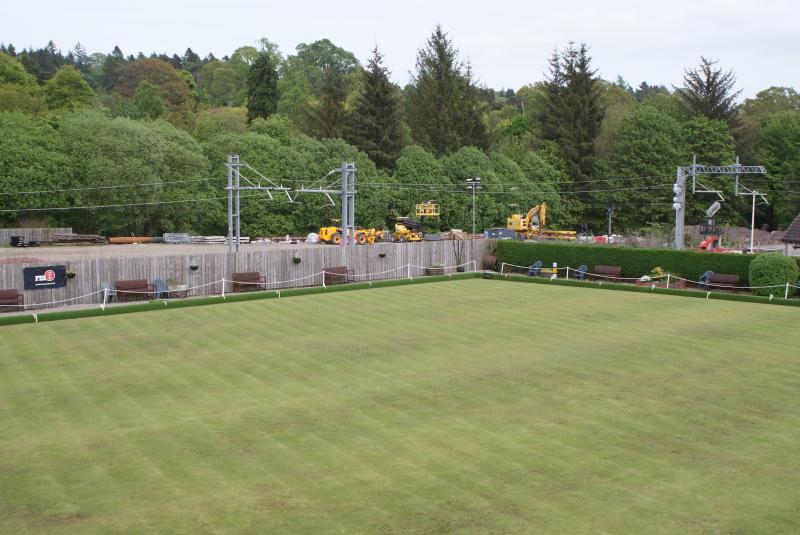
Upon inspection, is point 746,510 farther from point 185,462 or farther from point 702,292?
point 702,292

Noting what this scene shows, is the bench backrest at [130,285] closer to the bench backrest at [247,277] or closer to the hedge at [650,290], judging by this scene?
the bench backrest at [247,277]

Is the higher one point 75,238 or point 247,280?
point 75,238

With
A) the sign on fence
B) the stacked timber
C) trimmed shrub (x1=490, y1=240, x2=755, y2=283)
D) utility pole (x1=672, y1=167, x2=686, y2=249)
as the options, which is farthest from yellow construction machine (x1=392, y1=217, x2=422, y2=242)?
the sign on fence

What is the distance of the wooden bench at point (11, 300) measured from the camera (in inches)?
1109

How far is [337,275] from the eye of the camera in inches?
1476

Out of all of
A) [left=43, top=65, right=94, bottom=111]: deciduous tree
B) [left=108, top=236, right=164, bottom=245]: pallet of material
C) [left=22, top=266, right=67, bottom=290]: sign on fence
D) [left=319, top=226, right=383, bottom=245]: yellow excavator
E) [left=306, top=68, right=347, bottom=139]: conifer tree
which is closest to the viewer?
[left=22, top=266, right=67, bottom=290]: sign on fence

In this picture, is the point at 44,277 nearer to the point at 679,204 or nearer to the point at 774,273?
the point at 774,273

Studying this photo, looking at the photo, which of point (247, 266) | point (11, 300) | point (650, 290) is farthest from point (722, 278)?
point (11, 300)

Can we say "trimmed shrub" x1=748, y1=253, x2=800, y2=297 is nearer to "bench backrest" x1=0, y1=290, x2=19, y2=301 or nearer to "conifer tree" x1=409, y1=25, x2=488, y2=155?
"bench backrest" x1=0, y1=290, x2=19, y2=301

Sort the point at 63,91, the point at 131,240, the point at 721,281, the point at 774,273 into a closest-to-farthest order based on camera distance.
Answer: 1. the point at 774,273
2. the point at 721,281
3. the point at 131,240
4. the point at 63,91

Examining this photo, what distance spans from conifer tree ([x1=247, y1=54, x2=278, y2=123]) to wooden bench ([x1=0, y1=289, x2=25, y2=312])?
70.0 meters

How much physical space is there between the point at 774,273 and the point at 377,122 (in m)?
47.1

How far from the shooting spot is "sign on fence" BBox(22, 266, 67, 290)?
95.7ft

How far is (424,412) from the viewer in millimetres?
15477
